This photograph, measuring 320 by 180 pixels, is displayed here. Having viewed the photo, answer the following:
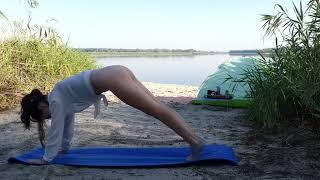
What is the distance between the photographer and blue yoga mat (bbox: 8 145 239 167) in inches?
163

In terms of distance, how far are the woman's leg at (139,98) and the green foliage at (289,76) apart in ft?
4.22

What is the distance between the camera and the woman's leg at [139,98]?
4.11m

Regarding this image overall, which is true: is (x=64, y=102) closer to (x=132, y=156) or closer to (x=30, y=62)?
(x=132, y=156)

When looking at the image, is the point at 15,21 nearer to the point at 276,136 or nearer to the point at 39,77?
the point at 39,77

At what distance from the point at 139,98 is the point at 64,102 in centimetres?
65

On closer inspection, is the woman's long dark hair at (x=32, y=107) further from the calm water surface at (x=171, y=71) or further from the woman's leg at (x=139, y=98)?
the calm water surface at (x=171, y=71)

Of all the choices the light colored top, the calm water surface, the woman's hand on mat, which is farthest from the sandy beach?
the calm water surface

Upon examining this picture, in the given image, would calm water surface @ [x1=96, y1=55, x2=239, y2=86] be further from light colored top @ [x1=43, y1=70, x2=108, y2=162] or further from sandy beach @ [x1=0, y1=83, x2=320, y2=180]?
light colored top @ [x1=43, y1=70, x2=108, y2=162]

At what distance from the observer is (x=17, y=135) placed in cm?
566

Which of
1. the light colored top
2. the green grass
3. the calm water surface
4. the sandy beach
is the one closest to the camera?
the sandy beach

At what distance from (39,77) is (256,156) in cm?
534

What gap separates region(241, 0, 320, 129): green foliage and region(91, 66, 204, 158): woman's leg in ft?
4.22

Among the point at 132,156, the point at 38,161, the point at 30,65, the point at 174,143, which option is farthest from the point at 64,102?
the point at 30,65

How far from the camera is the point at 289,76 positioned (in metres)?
5.33
